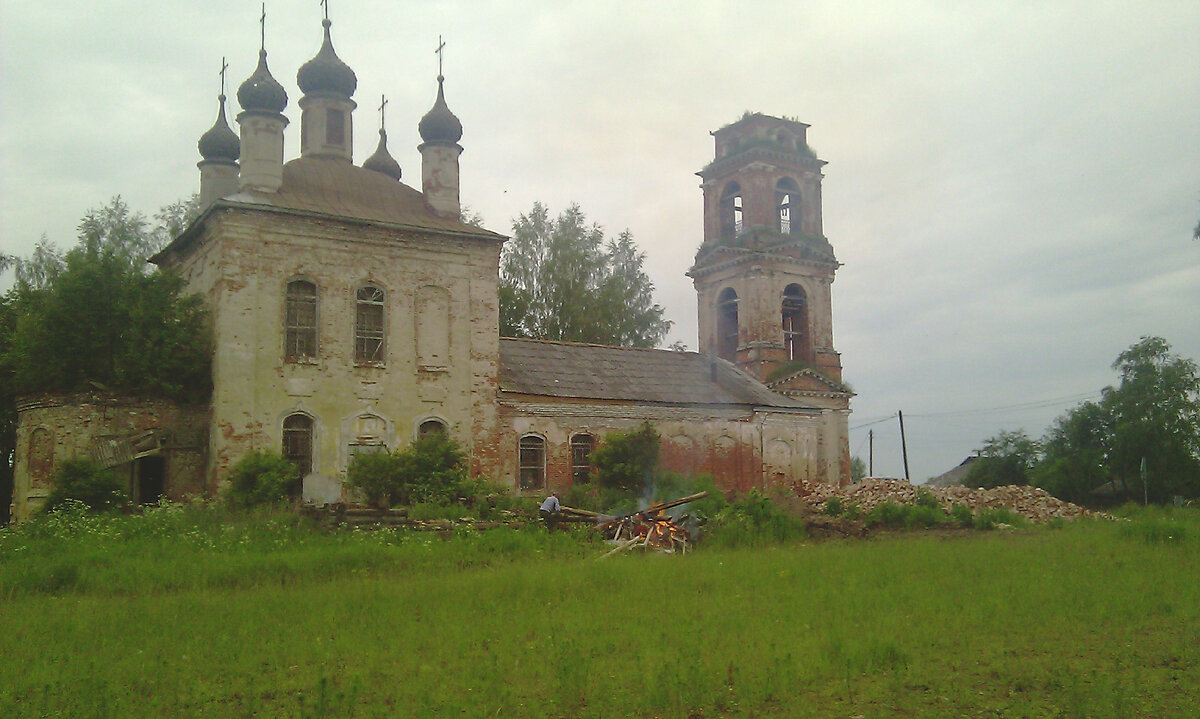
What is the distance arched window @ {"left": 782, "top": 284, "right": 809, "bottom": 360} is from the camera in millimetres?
33656

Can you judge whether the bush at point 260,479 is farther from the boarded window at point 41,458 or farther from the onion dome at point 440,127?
the onion dome at point 440,127

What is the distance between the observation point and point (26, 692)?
297 inches

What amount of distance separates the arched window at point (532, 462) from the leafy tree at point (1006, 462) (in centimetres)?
2697

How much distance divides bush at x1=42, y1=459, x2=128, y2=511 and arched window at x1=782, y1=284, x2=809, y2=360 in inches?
844

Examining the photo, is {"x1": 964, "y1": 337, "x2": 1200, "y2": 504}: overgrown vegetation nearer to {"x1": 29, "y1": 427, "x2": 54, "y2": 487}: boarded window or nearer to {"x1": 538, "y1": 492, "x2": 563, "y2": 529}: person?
{"x1": 538, "y1": 492, "x2": 563, "y2": 529}: person

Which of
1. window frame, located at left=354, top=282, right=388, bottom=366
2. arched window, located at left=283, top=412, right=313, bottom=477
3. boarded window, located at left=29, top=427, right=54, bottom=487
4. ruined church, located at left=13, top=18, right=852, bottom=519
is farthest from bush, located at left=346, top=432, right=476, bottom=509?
boarded window, located at left=29, top=427, right=54, bottom=487

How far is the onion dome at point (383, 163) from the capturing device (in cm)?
2859

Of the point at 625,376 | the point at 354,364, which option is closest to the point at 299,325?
the point at 354,364

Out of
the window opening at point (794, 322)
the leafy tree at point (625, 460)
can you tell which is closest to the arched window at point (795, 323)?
the window opening at point (794, 322)

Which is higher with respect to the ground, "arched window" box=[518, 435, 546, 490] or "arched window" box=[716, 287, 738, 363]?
"arched window" box=[716, 287, 738, 363]

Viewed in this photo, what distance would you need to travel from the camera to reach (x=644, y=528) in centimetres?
1770

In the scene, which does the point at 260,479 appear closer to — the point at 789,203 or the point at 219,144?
the point at 219,144

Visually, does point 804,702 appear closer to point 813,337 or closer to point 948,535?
point 948,535

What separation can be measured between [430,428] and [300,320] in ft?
12.1
